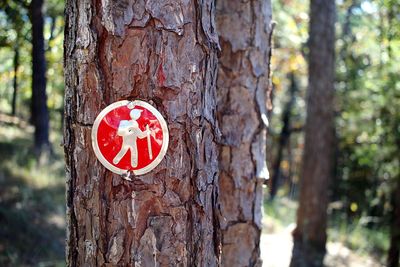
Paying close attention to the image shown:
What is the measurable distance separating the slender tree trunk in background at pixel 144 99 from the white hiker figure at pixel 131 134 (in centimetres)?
6

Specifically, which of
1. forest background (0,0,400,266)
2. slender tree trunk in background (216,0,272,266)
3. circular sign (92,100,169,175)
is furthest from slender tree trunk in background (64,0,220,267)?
forest background (0,0,400,266)

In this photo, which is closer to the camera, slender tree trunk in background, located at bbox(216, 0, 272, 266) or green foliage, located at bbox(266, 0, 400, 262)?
slender tree trunk in background, located at bbox(216, 0, 272, 266)

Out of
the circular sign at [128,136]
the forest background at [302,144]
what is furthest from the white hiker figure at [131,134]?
the forest background at [302,144]

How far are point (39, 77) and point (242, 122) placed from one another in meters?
6.09

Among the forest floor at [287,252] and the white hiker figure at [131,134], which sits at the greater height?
the white hiker figure at [131,134]

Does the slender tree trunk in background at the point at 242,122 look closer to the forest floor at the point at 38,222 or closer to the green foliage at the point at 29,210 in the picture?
the forest floor at the point at 38,222

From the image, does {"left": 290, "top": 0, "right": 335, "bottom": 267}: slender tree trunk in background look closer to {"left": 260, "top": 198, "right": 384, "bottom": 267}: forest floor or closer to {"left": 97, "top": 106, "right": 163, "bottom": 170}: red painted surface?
{"left": 260, "top": 198, "right": 384, "bottom": 267}: forest floor

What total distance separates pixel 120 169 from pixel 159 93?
0.29 metres

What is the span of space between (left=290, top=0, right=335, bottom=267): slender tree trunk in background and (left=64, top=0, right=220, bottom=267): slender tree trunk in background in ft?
22.1

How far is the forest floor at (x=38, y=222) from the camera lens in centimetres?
550

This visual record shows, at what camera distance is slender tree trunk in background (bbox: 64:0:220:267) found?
1.59 meters

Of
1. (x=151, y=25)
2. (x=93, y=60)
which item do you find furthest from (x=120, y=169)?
(x=151, y=25)

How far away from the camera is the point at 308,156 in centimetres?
845

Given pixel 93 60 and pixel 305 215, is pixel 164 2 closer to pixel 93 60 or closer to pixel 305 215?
pixel 93 60
